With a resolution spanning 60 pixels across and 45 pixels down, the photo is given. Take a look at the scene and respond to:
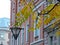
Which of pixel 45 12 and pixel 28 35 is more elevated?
pixel 45 12

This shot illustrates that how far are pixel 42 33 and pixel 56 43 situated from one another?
4275 millimetres

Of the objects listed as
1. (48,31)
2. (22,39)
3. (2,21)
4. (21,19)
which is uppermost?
(21,19)

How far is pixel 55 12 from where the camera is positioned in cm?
1106

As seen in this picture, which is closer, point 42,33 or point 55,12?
point 55,12

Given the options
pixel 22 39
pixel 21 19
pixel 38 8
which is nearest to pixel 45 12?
pixel 21 19

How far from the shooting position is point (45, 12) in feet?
35.4

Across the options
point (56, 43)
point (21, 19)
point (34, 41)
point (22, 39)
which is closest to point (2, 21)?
point (22, 39)

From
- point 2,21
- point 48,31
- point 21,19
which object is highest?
point 21,19

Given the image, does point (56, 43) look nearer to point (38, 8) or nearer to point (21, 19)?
point (38, 8)

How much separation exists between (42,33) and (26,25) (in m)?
7.30

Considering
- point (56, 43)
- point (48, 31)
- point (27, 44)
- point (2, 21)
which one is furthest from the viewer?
point (2, 21)

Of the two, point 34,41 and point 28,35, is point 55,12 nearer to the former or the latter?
point 34,41

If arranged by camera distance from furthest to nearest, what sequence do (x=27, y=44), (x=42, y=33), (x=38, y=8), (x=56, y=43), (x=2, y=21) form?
(x=2, y=21)
(x=27, y=44)
(x=38, y=8)
(x=42, y=33)
(x=56, y=43)

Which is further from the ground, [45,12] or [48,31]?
[45,12]
